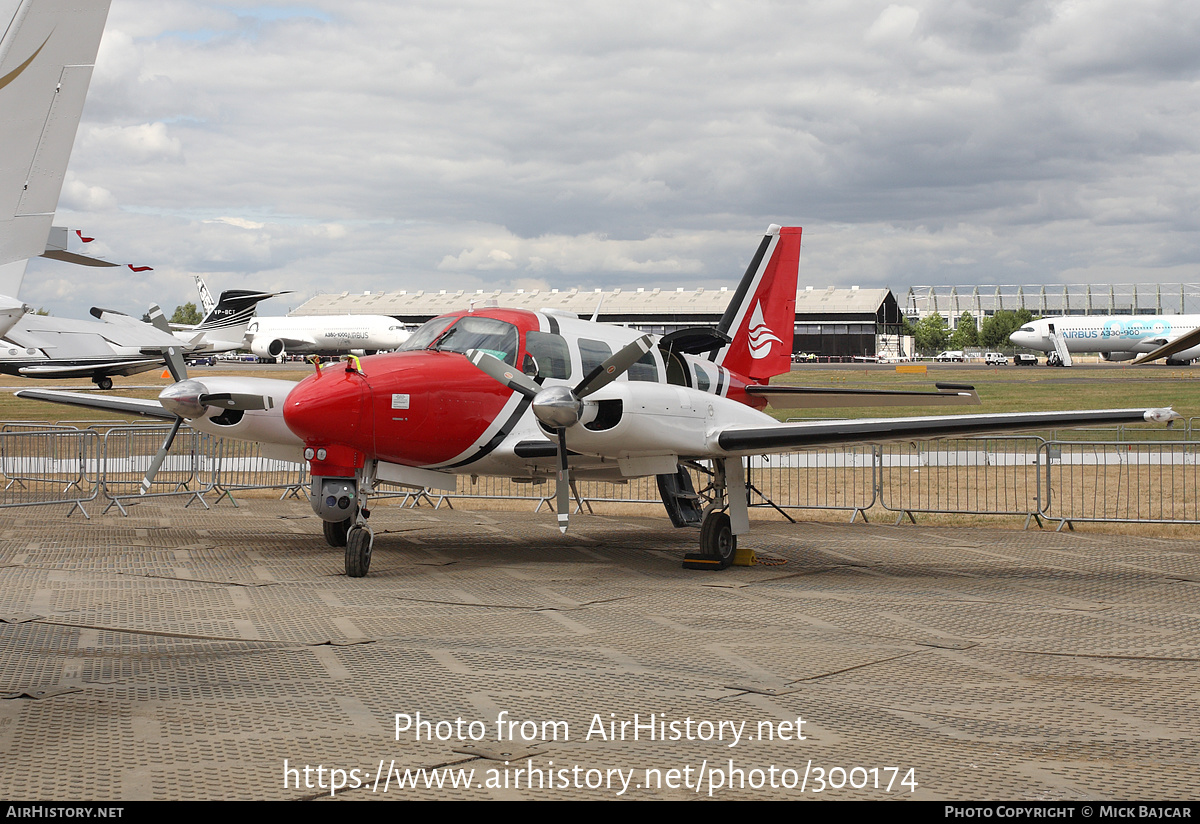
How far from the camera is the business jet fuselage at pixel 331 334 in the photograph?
83250 mm

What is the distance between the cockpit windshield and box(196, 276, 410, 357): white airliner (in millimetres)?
70472

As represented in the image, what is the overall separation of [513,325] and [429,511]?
6.52 m

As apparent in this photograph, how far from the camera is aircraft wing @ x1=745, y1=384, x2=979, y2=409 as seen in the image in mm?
12781

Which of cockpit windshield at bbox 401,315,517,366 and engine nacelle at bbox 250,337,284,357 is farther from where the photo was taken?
engine nacelle at bbox 250,337,284,357

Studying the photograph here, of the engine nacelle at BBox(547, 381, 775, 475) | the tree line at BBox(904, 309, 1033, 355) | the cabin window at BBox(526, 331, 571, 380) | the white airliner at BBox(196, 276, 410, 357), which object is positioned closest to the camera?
the engine nacelle at BBox(547, 381, 775, 475)

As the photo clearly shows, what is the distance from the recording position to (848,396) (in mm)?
14414

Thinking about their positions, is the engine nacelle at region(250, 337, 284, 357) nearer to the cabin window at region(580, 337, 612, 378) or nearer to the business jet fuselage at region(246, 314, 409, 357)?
the business jet fuselage at region(246, 314, 409, 357)

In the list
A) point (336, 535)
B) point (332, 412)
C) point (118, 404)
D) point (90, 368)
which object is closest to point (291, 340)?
point (90, 368)

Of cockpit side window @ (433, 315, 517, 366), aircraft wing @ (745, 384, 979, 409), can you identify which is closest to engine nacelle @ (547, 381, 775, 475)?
cockpit side window @ (433, 315, 517, 366)

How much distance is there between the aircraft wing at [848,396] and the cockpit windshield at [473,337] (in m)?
4.84

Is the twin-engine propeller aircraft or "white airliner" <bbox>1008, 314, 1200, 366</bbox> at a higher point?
"white airliner" <bbox>1008, 314, 1200, 366</bbox>

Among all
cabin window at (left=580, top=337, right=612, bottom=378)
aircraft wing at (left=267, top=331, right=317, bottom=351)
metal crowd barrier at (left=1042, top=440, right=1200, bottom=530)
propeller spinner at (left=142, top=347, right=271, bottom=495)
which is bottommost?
metal crowd barrier at (left=1042, top=440, right=1200, bottom=530)

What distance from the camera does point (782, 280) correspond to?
16.4m

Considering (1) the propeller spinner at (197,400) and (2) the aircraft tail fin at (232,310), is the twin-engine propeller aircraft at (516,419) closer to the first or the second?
(1) the propeller spinner at (197,400)
